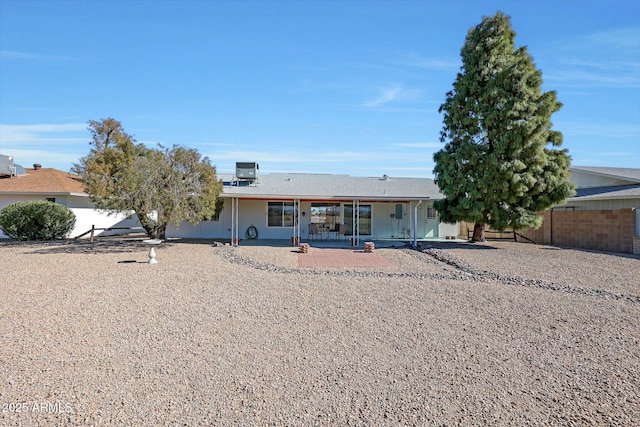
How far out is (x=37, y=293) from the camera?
7602 millimetres

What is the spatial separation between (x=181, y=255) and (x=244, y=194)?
458cm

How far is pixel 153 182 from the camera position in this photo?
14.1 meters

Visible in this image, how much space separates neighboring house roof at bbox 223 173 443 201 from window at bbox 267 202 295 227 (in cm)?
96

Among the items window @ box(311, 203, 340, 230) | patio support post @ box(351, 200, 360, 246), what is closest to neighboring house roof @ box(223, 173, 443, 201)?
patio support post @ box(351, 200, 360, 246)

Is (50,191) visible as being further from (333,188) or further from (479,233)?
(479,233)

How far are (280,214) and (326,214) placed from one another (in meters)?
2.43

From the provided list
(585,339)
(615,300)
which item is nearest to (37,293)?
(585,339)

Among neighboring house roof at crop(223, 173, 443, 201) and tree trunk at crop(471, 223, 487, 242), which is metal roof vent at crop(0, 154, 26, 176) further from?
tree trunk at crop(471, 223, 487, 242)

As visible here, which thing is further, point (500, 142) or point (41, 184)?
point (41, 184)

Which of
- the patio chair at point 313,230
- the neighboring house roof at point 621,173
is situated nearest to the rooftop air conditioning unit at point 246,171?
the patio chair at point 313,230

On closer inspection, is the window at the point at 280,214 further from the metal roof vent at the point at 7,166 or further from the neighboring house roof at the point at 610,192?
the metal roof vent at the point at 7,166

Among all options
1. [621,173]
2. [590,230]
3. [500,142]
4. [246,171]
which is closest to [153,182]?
[246,171]

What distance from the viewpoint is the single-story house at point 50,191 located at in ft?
65.2

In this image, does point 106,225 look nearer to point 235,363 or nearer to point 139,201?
point 139,201
